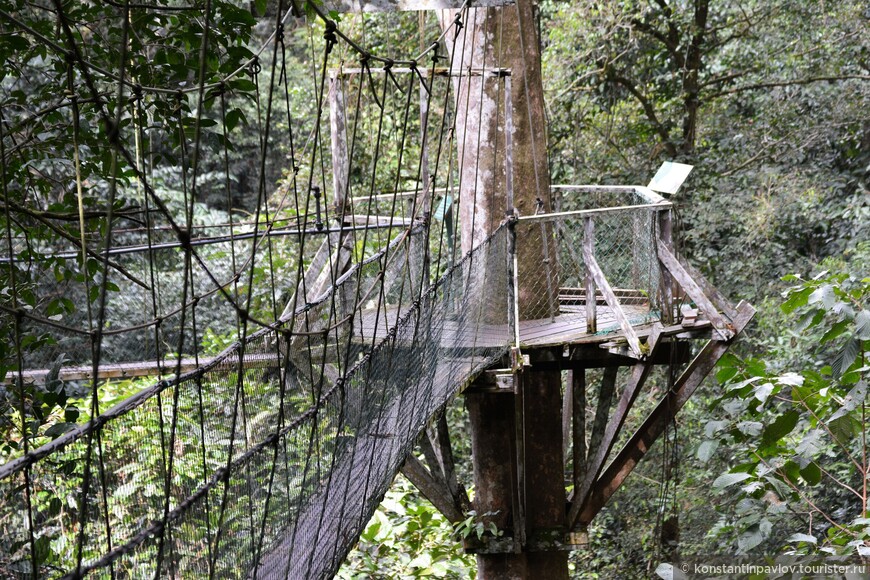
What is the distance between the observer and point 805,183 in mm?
6980

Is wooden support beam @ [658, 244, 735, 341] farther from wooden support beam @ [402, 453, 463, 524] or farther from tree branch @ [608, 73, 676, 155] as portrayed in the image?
tree branch @ [608, 73, 676, 155]

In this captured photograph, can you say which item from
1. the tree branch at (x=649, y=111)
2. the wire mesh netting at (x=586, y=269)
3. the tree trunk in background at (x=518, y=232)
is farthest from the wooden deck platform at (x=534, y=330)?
the tree branch at (x=649, y=111)

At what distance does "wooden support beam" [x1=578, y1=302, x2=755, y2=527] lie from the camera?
3789 millimetres

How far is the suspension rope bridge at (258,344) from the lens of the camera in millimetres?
1708

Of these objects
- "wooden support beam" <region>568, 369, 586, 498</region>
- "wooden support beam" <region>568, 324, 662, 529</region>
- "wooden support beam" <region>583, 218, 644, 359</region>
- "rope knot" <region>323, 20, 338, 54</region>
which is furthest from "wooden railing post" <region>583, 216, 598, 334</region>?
"rope knot" <region>323, 20, 338, 54</region>

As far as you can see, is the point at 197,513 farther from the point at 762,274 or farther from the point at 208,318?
the point at 208,318

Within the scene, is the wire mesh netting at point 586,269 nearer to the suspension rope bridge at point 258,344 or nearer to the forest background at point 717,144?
the suspension rope bridge at point 258,344

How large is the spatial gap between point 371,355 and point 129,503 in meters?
0.80

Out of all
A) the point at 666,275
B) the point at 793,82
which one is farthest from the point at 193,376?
the point at 793,82

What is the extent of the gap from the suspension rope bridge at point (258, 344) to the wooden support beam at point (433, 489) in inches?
24.1

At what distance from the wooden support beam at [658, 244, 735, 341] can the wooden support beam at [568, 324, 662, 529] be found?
0.22 m

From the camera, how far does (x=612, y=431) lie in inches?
163

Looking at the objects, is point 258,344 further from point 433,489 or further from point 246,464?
point 433,489

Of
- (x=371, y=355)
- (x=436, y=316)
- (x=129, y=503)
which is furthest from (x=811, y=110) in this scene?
(x=129, y=503)
